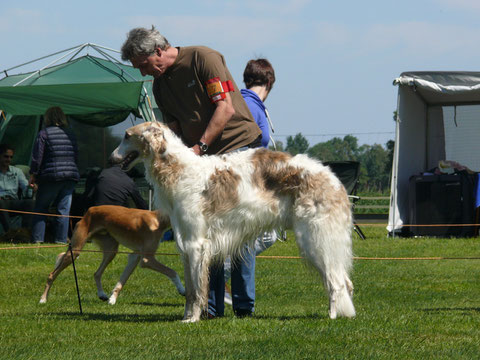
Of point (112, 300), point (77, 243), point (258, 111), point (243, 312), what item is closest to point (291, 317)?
point (243, 312)

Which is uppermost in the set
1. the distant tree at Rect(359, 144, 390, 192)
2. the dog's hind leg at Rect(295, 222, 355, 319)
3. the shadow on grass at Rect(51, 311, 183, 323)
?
the dog's hind leg at Rect(295, 222, 355, 319)

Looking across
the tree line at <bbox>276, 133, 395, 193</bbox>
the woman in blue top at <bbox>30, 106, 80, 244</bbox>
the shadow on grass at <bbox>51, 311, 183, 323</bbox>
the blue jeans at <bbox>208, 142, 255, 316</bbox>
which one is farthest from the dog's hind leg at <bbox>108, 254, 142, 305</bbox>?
→ the tree line at <bbox>276, 133, 395, 193</bbox>

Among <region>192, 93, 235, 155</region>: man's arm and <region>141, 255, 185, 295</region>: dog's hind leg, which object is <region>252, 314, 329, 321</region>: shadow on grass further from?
<region>141, 255, 185, 295</region>: dog's hind leg

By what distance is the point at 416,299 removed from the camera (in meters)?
6.94

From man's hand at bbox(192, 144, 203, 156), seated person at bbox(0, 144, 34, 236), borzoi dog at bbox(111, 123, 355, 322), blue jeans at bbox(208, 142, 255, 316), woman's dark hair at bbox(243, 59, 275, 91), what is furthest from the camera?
seated person at bbox(0, 144, 34, 236)

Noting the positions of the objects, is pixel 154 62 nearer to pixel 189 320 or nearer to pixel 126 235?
pixel 189 320

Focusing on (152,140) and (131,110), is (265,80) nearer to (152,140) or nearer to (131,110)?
(152,140)

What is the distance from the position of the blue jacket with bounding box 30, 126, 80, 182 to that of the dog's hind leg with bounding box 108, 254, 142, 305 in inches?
159

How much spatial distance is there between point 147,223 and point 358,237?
20.8 feet

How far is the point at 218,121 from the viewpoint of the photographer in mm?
5258

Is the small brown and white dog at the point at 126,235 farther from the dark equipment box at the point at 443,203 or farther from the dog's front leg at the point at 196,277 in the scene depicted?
the dark equipment box at the point at 443,203

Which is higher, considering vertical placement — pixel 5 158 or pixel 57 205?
pixel 5 158

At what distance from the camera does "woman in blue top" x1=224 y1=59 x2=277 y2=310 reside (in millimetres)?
5586

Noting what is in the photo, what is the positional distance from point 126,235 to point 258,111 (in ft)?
6.82
